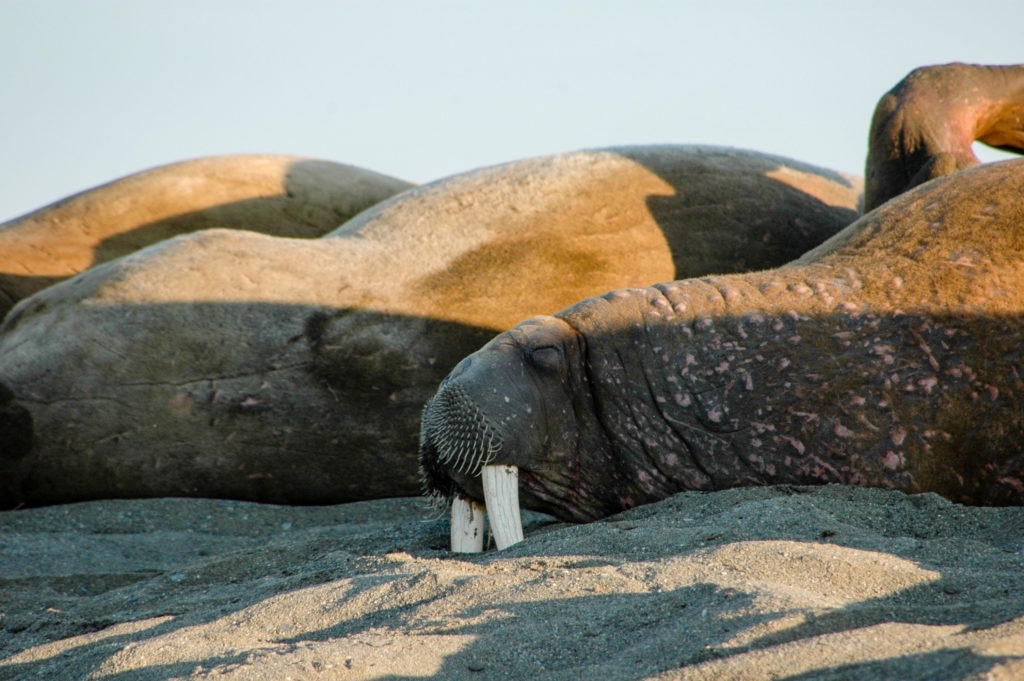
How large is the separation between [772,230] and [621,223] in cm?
81

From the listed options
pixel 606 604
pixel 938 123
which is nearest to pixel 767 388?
pixel 606 604

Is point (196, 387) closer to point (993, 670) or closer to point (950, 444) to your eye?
point (950, 444)

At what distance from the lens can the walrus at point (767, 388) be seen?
4441mm

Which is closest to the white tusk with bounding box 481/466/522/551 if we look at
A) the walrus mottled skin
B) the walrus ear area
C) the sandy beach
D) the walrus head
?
the walrus head

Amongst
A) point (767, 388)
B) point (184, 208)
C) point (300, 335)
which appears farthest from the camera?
point (184, 208)

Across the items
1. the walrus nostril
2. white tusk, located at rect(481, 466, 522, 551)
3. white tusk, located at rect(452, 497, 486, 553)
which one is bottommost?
white tusk, located at rect(452, 497, 486, 553)

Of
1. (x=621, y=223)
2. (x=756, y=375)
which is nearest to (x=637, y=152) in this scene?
(x=621, y=223)

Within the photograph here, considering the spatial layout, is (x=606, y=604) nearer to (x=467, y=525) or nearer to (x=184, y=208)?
(x=467, y=525)

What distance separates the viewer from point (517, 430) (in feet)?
15.0

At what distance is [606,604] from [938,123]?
4.82 m

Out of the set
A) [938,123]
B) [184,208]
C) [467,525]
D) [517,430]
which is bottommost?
[467,525]

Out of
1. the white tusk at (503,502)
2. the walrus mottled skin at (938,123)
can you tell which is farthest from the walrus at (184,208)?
the white tusk at (503,502)

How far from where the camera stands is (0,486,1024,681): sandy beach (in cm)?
237

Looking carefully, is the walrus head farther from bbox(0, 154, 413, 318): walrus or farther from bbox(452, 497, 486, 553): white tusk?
bbox(0, 154, 413, 318): walrus
